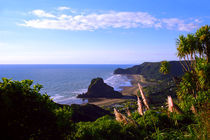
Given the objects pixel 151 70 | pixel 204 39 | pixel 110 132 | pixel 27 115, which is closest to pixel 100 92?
pixel 204 39

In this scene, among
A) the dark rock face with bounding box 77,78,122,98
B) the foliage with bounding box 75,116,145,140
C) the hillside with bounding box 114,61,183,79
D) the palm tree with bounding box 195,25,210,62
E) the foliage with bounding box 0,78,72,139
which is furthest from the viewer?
the hillside with bounding box 114,61,183,79

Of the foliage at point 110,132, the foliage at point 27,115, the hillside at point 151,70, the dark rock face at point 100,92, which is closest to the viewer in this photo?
the foliage at point 27,115

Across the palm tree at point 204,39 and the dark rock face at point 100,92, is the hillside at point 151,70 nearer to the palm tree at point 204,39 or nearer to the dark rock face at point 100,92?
the dark rock face at point 100,92

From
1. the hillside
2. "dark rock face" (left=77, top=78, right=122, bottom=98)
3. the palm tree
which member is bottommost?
"dark rock face" (left=77, top=78, right=122, bottom=98)

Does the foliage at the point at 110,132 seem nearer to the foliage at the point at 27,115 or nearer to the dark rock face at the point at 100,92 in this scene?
the foliage at the point at 27,115

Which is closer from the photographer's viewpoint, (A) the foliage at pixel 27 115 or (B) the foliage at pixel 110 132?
(A) the foliage at pixel 27 115

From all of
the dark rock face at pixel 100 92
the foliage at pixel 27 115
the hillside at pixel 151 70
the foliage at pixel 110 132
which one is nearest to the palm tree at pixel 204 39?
the foliage at pixel 110 132

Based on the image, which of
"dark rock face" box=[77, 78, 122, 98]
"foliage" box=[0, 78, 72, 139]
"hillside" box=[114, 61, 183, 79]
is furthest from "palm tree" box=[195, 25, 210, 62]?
"hillside" box=[114, 61, 183, 79]

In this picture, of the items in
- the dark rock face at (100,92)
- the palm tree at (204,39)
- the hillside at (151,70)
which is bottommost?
the dark rock face at (100,92)

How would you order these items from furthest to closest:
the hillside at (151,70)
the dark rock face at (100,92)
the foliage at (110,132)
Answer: the hillside at (151,70), the dark rock face at (100,92), the foliage at (110,132)

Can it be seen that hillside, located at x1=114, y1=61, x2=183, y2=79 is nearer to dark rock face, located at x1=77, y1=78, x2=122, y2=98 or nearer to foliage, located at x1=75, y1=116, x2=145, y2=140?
dark rock face, located at x1=77, y1=78, x2=122, y2=98

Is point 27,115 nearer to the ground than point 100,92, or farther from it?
farther from it

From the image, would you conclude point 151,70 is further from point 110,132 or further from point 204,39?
point 110,132

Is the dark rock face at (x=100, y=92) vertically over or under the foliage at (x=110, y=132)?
under
